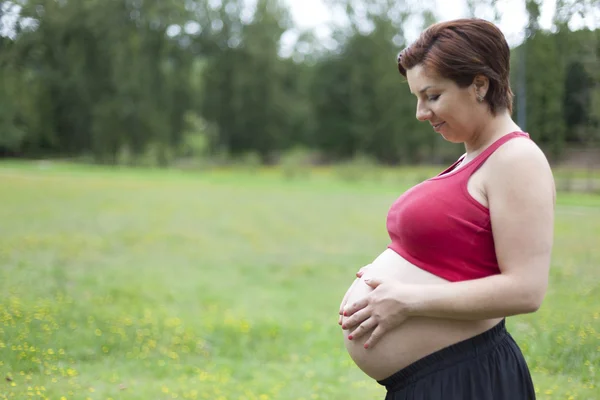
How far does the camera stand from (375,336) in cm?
183

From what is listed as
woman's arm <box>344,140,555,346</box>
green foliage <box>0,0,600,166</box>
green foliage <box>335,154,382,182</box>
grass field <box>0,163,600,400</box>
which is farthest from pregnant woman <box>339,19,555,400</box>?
green foliage <box>335,154,382,182</box>

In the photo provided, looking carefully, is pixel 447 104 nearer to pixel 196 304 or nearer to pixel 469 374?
pixel 469 374

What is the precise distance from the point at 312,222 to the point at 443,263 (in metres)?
11.8

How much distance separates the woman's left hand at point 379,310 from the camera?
1755 millimetres

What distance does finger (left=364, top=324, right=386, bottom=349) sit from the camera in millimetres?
1812

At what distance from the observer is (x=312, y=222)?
44.5ft

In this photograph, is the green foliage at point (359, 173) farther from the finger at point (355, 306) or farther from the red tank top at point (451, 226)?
the red tank top at point (451, 226)

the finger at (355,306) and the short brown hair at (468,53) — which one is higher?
the short brown hair at (468,53)

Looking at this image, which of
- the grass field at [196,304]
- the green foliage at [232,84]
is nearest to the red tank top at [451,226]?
the grass field at [196,304]

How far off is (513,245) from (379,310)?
43cm

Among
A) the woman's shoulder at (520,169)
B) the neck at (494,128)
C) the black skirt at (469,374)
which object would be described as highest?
the neck at (494,128)

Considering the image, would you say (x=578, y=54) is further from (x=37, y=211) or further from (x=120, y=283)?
(x=37, y=211)

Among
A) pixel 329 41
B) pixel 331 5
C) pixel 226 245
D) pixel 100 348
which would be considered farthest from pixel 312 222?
pixel 329 41

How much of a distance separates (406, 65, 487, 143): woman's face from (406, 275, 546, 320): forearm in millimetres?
441
